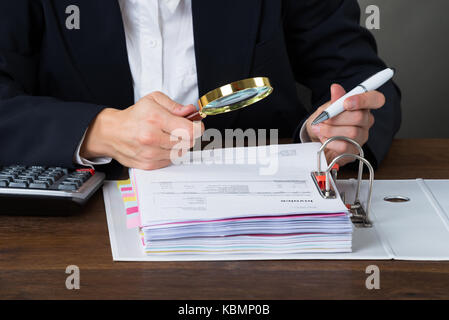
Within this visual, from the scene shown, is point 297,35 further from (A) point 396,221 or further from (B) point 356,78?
(A) point 396,221

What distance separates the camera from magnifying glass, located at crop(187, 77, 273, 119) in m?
1.13

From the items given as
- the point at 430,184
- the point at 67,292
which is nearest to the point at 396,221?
the point at 430,184

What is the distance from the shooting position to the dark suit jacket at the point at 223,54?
5.43 feet

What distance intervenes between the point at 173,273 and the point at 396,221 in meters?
0.46

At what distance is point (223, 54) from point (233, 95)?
69 centimetres

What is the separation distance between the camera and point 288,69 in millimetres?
1986

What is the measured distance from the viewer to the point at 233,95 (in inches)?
45.8

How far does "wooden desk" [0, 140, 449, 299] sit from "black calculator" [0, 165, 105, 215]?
114 millimetres

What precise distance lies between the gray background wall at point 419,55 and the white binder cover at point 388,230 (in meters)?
1.49

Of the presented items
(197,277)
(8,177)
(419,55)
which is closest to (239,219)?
(197,277)

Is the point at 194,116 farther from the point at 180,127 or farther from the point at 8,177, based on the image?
the point at 8,177

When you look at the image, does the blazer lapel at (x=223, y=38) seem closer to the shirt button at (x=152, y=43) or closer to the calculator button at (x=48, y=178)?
the shirt button at (x=152, y=43)
